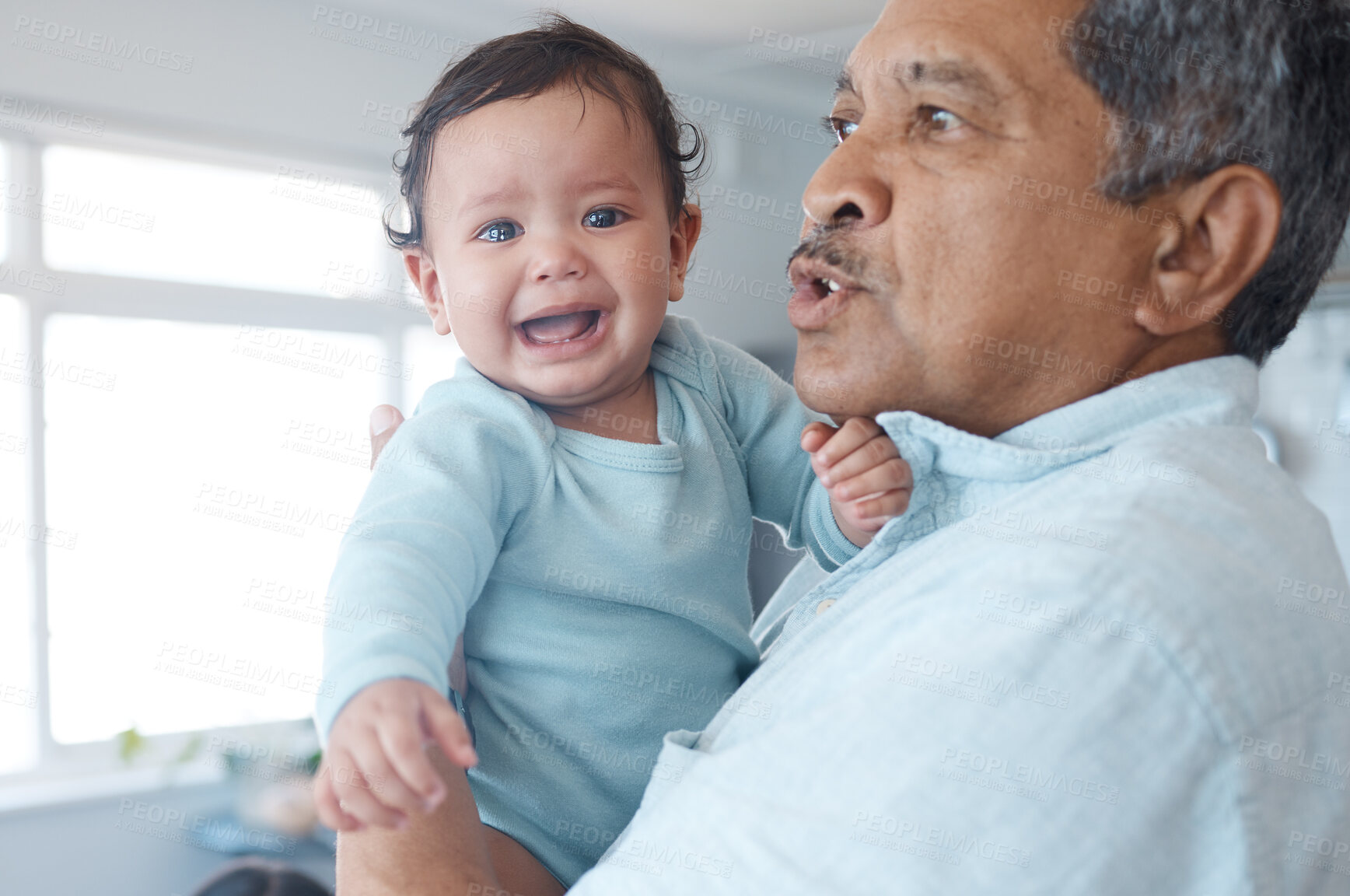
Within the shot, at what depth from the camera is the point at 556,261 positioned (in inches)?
34.8

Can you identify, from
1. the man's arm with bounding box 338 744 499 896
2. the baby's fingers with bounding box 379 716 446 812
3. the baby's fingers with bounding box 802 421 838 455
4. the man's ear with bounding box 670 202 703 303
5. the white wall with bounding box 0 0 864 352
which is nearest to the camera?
the baby's fingers with bounding box 379 716 446 812

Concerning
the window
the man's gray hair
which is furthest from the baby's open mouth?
the window

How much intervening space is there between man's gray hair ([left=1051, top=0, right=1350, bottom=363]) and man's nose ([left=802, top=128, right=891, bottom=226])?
0.16 metres

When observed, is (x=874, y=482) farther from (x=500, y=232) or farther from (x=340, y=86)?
(x=340, y=86)

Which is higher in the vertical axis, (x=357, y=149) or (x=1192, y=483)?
(x=1192, y=483)

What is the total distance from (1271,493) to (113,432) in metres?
3.90

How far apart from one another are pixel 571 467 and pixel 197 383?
11.2 ft

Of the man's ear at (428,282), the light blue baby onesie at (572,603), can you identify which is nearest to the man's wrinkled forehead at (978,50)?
the light blue baby onesie at (572,603)

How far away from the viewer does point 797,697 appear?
2.11ft

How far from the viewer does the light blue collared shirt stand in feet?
1.74

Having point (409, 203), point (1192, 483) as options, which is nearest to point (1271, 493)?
point (1192, 483)

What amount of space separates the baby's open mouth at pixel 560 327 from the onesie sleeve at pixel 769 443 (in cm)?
15

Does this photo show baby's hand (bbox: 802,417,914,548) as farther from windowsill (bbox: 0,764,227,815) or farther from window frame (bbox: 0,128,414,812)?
windowsill (bbox: 0,764,227,815)

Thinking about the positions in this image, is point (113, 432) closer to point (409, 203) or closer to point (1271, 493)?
point (409, 203)
